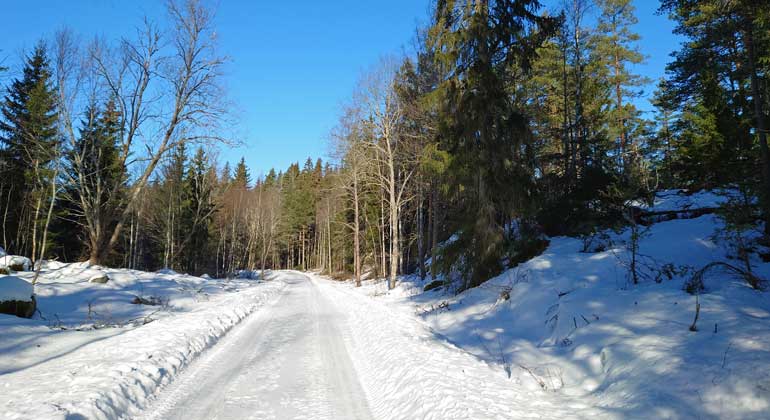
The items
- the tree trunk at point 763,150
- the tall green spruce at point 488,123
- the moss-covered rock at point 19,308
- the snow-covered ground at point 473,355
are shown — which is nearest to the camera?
the snow-covered ground at point 473,355

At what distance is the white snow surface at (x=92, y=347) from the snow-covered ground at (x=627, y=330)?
3914 mm

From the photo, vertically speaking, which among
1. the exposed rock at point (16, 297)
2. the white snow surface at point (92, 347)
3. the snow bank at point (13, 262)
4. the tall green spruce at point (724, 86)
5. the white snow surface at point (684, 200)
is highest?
the tall green spruce at point (724, 86)

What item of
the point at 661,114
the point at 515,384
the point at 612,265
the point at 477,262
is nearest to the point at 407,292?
the point at 477,262

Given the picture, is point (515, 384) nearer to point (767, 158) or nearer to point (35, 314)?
point (767, 158)

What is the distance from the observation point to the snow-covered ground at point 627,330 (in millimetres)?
4035

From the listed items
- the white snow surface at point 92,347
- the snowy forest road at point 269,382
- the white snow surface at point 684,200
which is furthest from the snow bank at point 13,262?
the white snow surface at point 684,200

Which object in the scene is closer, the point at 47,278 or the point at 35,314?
the point at 35,314

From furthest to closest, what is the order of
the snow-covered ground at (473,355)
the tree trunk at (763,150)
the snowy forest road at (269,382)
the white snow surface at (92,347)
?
1. the tree trunk at (763,150)
2. the snowy forest road at (269,382)
3. the white snow surface at (92,347)
4. the snow-covered ground at (473,355)

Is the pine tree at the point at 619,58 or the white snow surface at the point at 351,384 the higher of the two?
the pine tree at the point at 619,58

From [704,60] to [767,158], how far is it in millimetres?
4040

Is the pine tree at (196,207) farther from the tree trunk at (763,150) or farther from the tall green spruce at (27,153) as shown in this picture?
the tree trunk at (763,150)

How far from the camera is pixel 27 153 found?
19.8 metres

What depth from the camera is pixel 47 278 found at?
44.3 ft

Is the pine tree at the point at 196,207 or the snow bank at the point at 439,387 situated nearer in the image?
the snow bank at the point at 439,387
